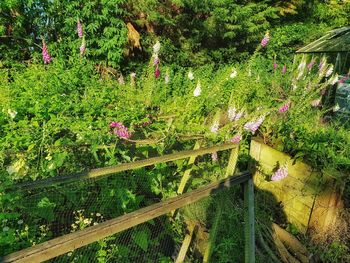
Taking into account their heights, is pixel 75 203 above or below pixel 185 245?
above

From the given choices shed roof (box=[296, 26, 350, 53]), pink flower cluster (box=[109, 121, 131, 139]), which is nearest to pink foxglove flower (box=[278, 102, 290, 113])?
pink flower cluster (box=[109, 121, 131, 139])

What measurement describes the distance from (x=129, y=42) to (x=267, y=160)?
19.6 ft

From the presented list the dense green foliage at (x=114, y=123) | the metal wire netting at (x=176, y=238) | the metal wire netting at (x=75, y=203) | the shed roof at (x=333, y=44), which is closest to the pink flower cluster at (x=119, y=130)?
the dense green foliage at (x=114, y=123)

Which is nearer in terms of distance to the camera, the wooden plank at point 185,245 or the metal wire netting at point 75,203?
the metal wire netting at point 75,203

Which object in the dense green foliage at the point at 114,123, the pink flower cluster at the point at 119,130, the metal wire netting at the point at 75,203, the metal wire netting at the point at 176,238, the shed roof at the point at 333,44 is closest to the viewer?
the metal wire netting at the point at 75,203

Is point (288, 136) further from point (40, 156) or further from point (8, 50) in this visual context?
point (8, 50)

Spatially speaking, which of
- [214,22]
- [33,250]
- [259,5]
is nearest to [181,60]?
[214,22]

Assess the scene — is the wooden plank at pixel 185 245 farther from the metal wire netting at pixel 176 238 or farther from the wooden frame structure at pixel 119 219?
the wooden frame structure at pixel 119 219

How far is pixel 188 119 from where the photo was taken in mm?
4867

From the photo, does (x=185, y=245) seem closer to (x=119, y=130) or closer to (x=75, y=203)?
(x=75, y=203)

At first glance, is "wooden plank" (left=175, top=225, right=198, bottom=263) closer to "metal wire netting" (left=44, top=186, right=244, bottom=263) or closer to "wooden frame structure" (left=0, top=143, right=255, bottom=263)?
"metal wire netting" (left=44, top=186, right=244, bottom=263)

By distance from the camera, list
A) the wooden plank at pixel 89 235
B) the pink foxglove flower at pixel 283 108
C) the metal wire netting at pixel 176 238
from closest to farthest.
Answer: the wooden plank at pixel 89 235 < the metal wire netting at pixel 176 238 < the pink foxglove flower at pixel 283 108

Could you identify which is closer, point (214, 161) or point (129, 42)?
point (214, 161)

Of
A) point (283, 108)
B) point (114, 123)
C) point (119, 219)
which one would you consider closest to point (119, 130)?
point (114, 123)
